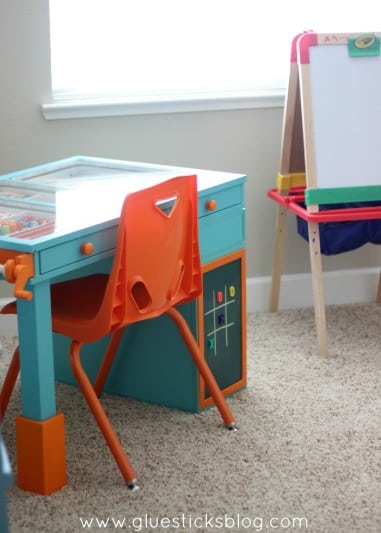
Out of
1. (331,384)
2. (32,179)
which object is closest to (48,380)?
(32,179)

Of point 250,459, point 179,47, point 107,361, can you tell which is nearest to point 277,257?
point 179,47

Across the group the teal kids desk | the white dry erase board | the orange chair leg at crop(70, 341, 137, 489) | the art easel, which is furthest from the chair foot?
the white dry erase board

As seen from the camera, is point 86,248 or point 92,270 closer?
point 86,248

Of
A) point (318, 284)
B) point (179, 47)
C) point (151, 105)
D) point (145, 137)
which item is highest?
point (179, 47)

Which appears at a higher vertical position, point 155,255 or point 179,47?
point 179,47

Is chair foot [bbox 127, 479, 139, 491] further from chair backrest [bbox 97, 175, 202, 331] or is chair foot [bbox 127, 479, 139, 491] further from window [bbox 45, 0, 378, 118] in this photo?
window [bbox 45, 0, 378, 118]

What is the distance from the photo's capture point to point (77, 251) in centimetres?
233

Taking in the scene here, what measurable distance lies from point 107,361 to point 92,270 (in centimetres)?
26

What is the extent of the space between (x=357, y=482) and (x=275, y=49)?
5.55 feet

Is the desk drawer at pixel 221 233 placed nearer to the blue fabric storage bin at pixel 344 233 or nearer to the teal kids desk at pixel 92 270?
the teal kids desk at pixel 92 270

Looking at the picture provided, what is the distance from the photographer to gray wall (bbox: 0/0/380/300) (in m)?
3.24

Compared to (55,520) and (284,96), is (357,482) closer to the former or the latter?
(55,520)

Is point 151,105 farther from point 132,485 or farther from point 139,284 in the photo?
point 132,485

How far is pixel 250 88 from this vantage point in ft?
11.7
